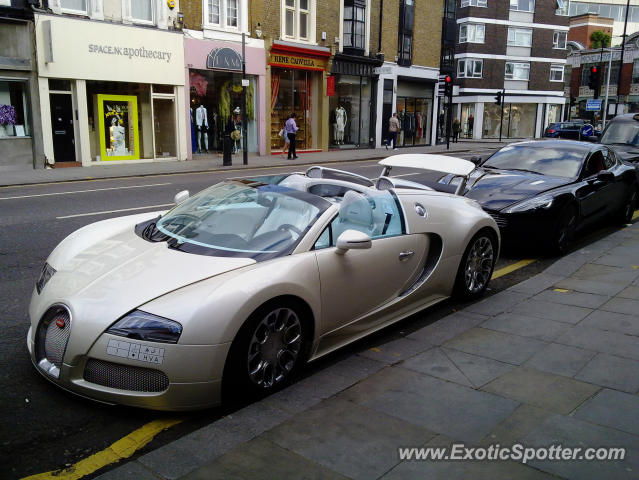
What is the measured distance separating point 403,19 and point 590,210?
27303mm

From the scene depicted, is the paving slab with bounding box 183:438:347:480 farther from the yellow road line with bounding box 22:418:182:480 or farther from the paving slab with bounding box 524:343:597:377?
the paving slab with bounding box 524:343:597:377

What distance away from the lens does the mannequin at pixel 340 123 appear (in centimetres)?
2978

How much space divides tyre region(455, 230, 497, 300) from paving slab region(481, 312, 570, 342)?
0.47 m

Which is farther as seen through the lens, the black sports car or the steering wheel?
the black sports car

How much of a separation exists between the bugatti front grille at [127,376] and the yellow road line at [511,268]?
4470 millimetres

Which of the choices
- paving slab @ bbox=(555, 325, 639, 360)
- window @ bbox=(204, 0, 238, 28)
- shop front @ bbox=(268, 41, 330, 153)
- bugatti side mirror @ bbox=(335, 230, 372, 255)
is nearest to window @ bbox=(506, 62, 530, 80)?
shop front @ bbox=(268, 41, 330, 153)

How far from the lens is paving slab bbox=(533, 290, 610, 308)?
18.2ft

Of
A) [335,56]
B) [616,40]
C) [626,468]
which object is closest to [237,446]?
[626,468]

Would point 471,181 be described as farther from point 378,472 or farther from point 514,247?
point 378,472

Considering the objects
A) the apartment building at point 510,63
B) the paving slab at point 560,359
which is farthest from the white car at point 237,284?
the apartment building at point 510,63

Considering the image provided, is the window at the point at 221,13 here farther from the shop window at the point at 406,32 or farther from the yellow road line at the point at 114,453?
the yellow road line at the point at 114,453

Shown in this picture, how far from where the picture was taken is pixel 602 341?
4.52m

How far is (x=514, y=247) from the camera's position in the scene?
25.3ft

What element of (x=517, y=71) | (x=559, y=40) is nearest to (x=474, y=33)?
(x=517, y=71)
